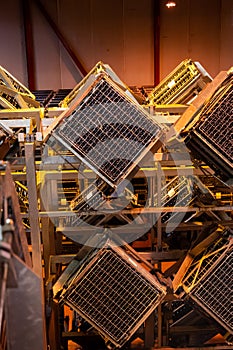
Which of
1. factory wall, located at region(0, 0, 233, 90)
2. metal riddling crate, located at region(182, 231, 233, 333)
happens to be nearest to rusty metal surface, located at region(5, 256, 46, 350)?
metal riddling crate, located at region(182, 231, 233, 333)

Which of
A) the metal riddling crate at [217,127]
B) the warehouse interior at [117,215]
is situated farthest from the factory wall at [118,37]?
the metal riddling crate at [217,127]

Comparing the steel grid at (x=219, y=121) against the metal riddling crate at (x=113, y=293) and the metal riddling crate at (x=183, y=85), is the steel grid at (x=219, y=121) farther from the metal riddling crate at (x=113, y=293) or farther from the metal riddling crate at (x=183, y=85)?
the metal riddling crate at (x=113, y=293)

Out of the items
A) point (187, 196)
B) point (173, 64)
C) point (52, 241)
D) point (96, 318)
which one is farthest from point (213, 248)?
point (173, 64)

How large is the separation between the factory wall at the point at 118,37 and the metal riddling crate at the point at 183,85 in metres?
4.33

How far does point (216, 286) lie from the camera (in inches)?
87.0

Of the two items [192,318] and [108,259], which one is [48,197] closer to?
[108,259]

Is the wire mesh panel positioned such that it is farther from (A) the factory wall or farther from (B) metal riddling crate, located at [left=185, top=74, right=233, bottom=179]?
(A) the factory wall

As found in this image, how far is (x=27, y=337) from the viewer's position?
4.70 feet

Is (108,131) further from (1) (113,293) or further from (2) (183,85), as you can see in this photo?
(2) (183,85)

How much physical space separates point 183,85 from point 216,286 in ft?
4.71

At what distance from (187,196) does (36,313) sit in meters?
1.62

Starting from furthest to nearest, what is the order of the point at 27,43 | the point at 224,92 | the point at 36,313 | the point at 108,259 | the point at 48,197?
the point at 27,43 → the point at 48,197 → the point at 108,259 → the point at 224,92 → the point at 36,313

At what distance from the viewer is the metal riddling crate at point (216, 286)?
2188 millimetres

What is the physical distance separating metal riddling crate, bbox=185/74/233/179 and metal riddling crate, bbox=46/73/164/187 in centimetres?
20
